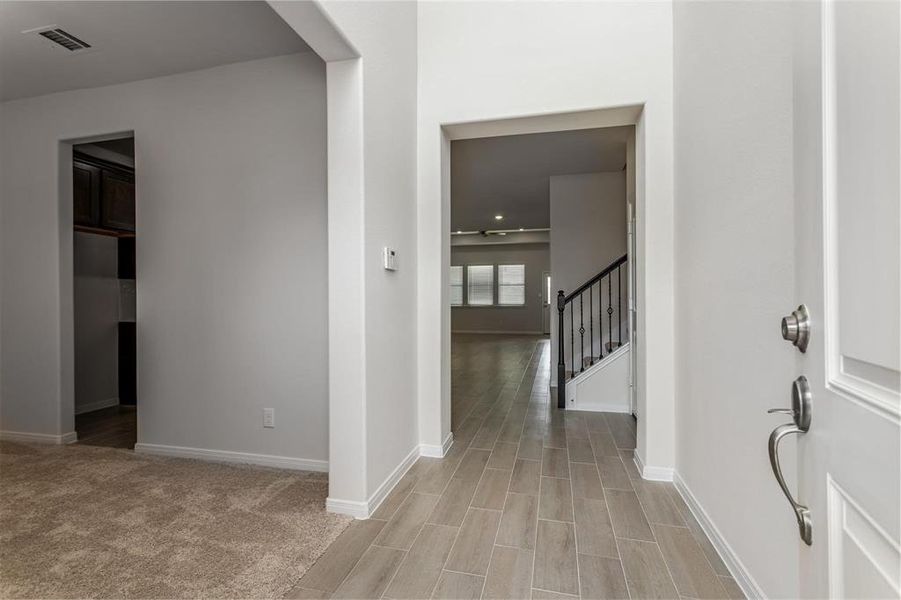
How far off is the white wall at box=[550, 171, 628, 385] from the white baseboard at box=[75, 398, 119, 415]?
5.11m

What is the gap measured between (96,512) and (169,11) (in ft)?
9.17

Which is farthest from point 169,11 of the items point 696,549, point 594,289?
point 594,289

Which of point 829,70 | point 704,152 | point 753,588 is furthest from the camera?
point 704,152

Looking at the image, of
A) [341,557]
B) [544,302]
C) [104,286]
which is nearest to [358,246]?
[341,557]

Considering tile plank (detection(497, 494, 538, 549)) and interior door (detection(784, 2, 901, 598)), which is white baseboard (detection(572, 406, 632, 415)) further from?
interior door (detection(784, 2, 901, 598))

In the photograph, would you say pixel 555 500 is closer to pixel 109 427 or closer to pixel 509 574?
pixel 509 574

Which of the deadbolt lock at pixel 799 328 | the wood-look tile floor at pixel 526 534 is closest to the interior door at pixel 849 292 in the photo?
the deadbolt lock at pixel 799 328

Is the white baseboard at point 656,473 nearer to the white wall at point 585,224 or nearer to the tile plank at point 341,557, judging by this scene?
the tile plank at point 341,557

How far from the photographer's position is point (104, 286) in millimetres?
4461

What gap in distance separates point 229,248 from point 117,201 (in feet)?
8.22

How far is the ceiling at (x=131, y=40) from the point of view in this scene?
2359 mm

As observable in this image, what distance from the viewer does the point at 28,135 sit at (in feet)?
11.4

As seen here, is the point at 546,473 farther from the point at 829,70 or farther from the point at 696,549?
the point at 829,70

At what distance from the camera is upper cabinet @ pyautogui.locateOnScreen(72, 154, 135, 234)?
401 centimetres
